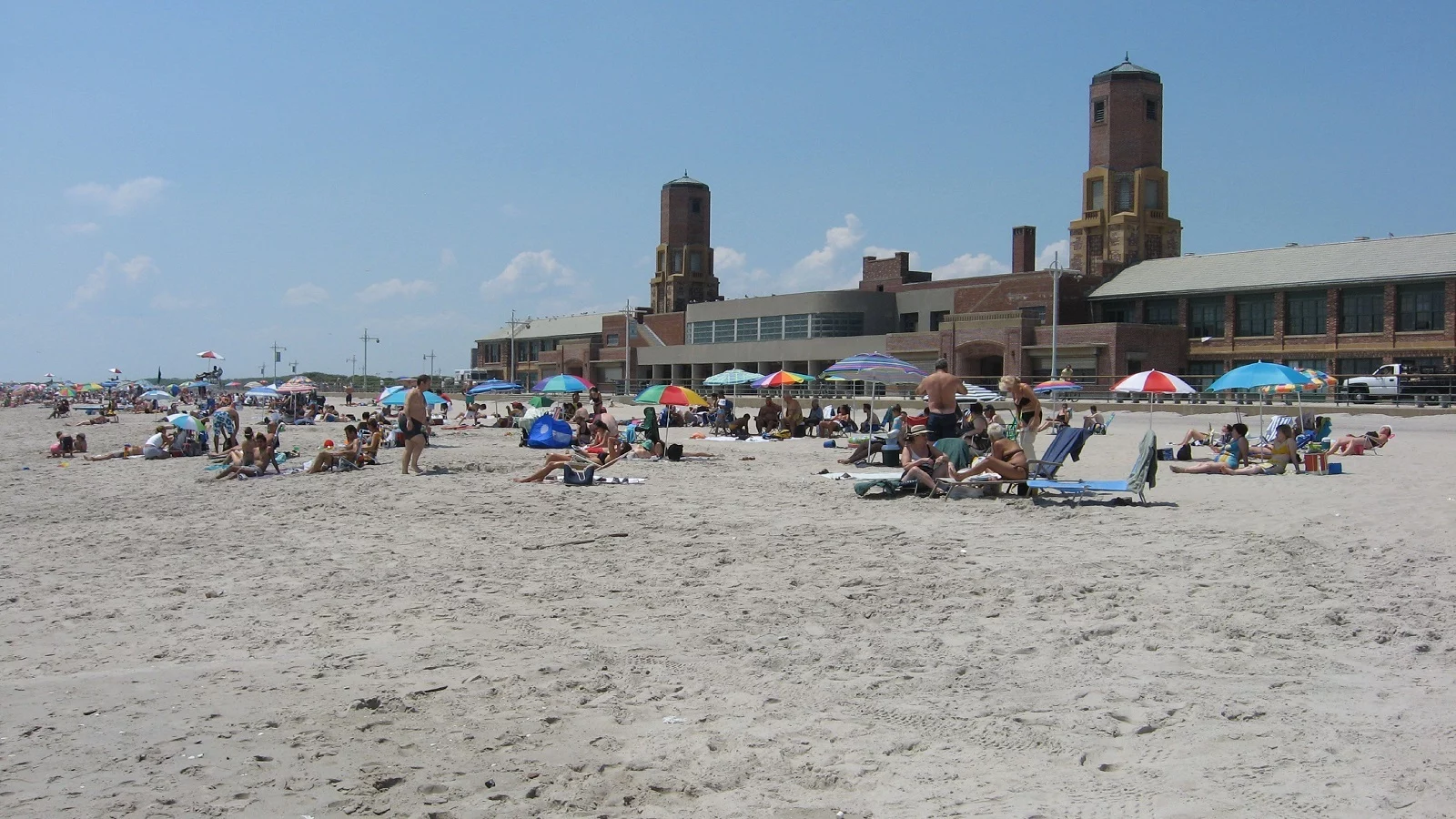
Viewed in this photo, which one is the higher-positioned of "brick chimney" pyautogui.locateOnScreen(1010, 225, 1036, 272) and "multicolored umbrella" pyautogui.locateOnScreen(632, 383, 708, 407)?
"brick chimney" pyautogui.locateOnScreen(1010, 225, 1036, 272)

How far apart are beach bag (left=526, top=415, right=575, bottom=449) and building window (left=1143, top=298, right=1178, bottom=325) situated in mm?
35092

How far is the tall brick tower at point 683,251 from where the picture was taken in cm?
8231

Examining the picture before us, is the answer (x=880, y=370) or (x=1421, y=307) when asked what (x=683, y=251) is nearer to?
(x=1421, y=307)

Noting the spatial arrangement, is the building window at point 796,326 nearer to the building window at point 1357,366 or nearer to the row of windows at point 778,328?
the row of windows at point 778,328

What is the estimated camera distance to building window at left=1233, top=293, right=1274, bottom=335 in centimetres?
4531

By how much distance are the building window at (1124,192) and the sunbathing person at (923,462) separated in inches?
1866

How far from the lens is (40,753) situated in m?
4.69

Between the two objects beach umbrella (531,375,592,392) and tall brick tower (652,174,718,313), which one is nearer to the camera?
beach umbrella (531,375,592,392)

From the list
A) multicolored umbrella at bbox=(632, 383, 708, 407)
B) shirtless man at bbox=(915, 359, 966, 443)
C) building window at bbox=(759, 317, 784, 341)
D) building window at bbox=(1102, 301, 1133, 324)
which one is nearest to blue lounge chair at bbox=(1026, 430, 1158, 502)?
shirtless man at bbox=(915, 359, 966, 443)

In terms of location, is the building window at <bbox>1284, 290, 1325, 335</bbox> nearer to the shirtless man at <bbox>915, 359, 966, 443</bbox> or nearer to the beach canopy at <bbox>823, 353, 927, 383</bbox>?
the beach canopy at <bbox>823, 353, 927, 383</bbox>

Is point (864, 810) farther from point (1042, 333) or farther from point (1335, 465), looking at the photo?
point (1042, 333)

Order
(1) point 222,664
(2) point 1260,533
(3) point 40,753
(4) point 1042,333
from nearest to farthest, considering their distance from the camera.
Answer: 1. (3) point 40,753
2. (1) point 222,664
3. (2) point 1260,533
4. (4) point 1042,333

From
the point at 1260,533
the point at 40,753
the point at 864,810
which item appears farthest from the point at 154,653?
the point at 1260,533

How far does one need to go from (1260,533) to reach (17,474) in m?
19.5
